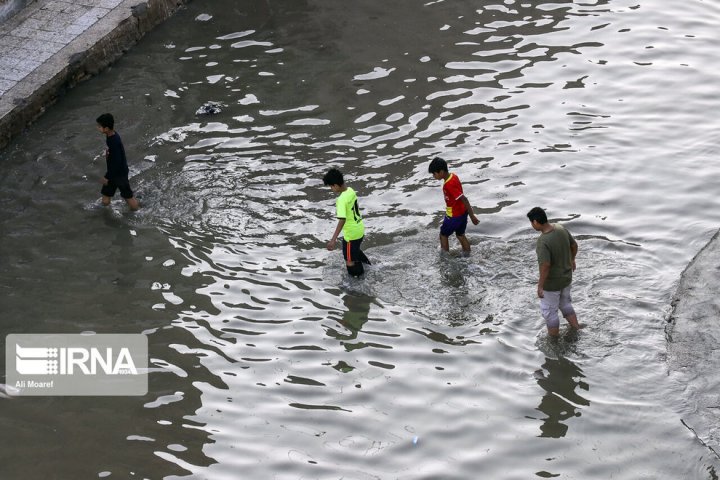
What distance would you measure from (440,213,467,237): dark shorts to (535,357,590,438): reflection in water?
7.15 ft

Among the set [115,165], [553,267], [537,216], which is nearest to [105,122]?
[115,165]

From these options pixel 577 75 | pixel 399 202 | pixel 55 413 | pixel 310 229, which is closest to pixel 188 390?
pixel 55 413

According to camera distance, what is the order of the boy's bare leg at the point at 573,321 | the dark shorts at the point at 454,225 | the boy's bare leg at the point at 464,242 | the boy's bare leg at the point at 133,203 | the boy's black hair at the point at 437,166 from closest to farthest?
the boy's bare leg at the point at 573,321, the boy's black hair at the point at 437,166, the dark shorts at the point at 454,225, the boy's bare leg at the point at 464,242, the boy's bare leg at the point at 133,203

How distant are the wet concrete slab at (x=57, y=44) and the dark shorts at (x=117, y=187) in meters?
2.63

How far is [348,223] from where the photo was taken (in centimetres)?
1123

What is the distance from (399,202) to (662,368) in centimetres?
443

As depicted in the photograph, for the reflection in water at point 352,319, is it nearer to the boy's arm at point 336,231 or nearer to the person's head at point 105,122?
the boy's arm at point 336,231

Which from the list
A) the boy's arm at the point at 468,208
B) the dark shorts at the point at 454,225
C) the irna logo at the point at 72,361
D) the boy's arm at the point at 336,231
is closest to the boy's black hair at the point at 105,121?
the irna logo at the point at 72,361

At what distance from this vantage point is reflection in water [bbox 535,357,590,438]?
30.3 ft

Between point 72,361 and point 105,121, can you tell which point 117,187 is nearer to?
point 105,121

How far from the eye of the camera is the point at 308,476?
8664 millimetres
